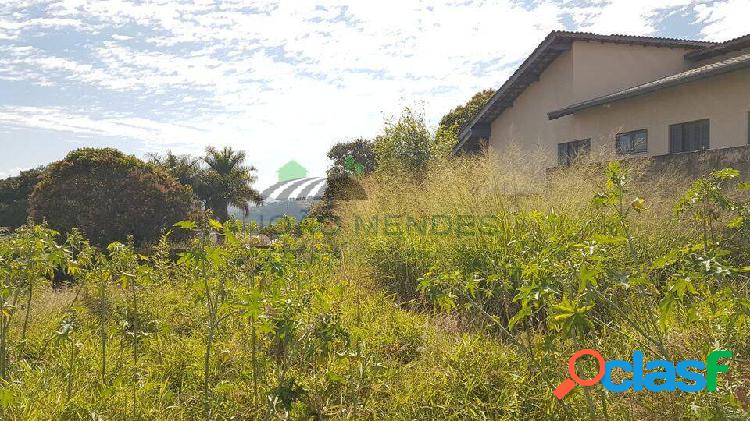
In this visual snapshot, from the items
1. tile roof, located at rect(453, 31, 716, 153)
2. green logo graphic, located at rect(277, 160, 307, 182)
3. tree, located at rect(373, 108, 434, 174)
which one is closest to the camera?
tile roof, located at rect(453, 31, 716, 153)

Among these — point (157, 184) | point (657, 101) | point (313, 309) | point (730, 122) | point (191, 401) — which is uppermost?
point (657, 101)

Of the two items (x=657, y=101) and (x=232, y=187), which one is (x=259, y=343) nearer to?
(x=657, y=101)

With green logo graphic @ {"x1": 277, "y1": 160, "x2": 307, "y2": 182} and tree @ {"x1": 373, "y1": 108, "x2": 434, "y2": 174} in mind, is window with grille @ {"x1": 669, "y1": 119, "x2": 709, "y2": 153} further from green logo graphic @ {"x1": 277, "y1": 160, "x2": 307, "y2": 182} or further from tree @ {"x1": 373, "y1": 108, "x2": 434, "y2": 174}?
green logo graphic @ {"x1": 277, "y1": 160, "x2": 307, "y2": 182}

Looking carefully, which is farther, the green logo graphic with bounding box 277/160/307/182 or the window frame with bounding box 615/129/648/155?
the green logo graphic with bounding box 277/160/307/182

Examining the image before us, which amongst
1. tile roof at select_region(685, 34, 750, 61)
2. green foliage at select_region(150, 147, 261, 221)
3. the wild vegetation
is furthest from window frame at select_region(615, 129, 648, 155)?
green foliage at select_region(150, 147, 261, 221)

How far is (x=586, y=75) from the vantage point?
43.4ft

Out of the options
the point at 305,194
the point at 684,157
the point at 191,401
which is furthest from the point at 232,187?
the point at 191,401

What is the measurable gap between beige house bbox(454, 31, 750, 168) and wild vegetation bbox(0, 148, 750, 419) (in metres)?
5.81

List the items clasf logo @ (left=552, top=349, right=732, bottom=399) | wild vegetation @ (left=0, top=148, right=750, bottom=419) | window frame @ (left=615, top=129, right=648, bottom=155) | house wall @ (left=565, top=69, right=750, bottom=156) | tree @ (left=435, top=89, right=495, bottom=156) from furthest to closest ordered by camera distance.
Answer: tree @ (left=435, top=89, right=495, bottom=156) → window frame @ (left=615, top=129, right=648, bottom=155) → house wall @ (left=565, top=69, right=750, bottom=156) → wild vegetation @ (left=0, top=148, right=750, bottom=419) → clasf logo @ (left=552, top=349, right=732, bottom=399)

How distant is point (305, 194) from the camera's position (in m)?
43.1

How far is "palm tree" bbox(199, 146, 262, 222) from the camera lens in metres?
30.2

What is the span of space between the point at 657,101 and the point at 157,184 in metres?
10.7

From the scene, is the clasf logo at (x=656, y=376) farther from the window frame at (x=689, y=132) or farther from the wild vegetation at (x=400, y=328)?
the window frame at (x=689, y=132)

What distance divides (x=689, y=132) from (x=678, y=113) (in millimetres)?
446
